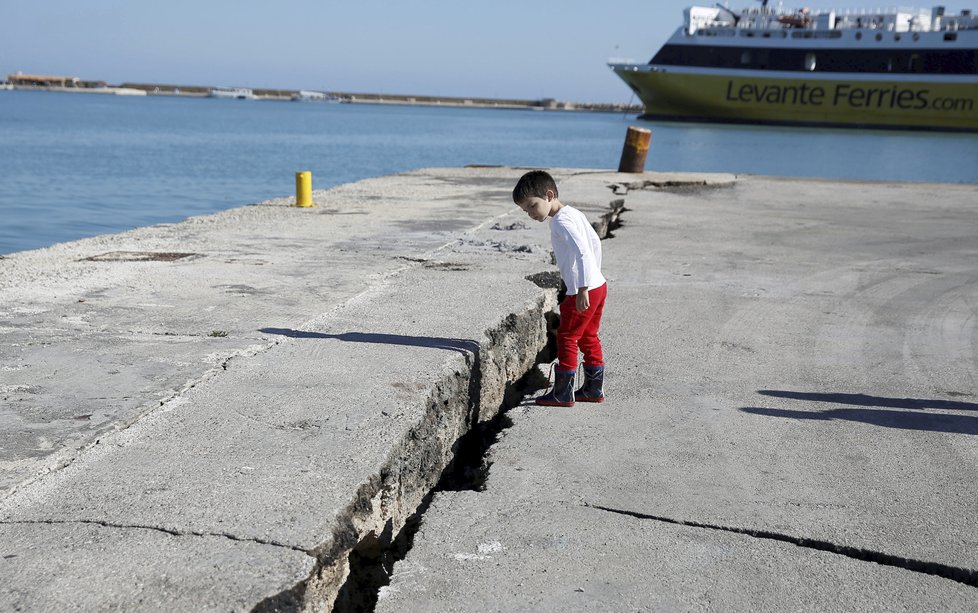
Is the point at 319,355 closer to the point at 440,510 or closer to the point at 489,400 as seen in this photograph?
the point at 489,400

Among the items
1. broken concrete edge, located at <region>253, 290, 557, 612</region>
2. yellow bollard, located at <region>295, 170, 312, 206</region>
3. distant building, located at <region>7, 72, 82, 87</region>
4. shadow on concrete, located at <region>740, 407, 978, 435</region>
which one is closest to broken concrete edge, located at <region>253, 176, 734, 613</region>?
broken concrete edge, located at <region>253, 290, 557, 612</region>

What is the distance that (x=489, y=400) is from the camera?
4785 millimetres

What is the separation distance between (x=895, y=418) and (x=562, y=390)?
1478 millimetres

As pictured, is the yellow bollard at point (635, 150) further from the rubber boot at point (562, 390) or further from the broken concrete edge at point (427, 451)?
the rubber boot at point (562, 390)

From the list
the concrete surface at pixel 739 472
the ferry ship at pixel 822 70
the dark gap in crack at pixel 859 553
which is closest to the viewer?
the concrete surface at pixel 739 472

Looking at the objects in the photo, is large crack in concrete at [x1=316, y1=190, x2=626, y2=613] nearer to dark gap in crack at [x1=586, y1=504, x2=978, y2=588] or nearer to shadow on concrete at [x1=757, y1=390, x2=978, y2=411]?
dark gap in crack at [x1=586, y1=504, x2=978, y2=588]

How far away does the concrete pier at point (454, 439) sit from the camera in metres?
2.71

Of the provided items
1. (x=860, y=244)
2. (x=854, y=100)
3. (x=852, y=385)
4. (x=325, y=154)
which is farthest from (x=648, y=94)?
(x=852, y=385)

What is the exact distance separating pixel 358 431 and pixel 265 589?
1.09m

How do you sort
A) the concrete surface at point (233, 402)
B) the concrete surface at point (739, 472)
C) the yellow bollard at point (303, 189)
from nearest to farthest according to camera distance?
the concrete surface at point (233, 402), the concrete surface at point (739, 472), the yellow bollard at point (303, 189)

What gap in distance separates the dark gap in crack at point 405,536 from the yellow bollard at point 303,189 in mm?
5976

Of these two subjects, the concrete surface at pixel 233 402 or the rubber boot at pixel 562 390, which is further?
the rubber boot at pixel 562 390

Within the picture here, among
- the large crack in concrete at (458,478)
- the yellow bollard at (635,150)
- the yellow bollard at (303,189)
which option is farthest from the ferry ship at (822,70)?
the large crack in concrete at (458,478)

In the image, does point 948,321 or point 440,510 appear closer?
point 440,510
